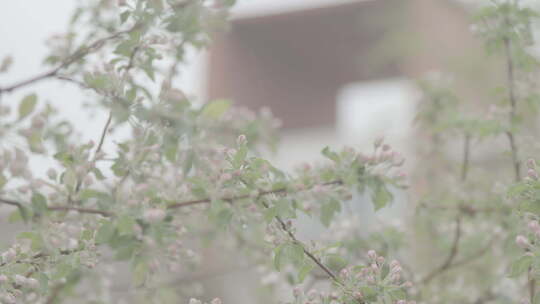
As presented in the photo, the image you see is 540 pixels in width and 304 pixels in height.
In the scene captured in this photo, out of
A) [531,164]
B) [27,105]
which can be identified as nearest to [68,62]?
[27,105]

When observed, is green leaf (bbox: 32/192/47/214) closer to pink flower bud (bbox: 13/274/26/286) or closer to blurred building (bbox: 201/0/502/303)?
pink flower bud (bbox: 13/274/26/286)

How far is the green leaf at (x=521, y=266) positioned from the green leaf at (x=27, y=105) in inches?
32.9

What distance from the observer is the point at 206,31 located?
1443mm

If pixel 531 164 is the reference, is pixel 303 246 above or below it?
below

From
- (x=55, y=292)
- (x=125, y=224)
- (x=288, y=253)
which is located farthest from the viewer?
(x=55, y=292)

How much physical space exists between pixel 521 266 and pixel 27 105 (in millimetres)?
850

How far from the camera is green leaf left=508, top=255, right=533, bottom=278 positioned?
99 centimetres

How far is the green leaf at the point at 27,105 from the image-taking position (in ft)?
3.45

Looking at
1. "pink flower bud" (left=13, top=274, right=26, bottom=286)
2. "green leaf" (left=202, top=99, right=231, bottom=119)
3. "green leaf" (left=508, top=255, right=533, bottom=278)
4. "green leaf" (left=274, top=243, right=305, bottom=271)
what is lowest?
"pink flower bud" (left=13, top=274, right=26, bottom=286)

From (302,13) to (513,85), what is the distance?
6.37 metres

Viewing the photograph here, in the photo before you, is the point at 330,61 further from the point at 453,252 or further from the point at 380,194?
the point at 380,194

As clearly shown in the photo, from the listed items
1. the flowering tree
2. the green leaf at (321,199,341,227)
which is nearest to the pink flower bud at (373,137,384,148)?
the flowering tree

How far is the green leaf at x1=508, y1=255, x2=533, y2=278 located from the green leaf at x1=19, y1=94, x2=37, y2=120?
0.84 m

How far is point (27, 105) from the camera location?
3.49 feet
